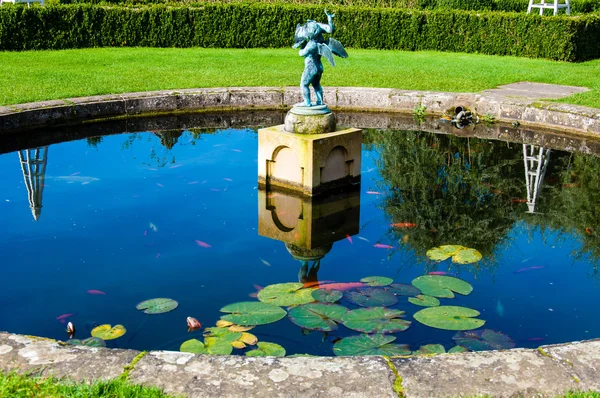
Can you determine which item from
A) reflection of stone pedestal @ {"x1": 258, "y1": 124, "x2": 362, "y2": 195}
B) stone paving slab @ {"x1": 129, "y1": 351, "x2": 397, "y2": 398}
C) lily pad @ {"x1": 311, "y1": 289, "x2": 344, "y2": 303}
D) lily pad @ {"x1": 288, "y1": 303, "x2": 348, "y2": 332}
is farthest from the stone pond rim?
reflection of stone pedestal @ {"x1": 258, "y1": 124, "x2": 362, "y2": 195}

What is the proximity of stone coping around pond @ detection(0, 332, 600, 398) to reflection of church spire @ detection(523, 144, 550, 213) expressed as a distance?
3664 mm

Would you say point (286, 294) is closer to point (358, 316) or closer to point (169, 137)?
point (358, 316)

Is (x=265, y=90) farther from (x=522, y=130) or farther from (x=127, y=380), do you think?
(x=127, y=380)

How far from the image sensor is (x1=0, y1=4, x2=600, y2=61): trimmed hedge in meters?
15.2

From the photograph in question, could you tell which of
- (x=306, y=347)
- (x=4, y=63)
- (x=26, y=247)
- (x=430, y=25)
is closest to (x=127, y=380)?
(x=306, y=347)

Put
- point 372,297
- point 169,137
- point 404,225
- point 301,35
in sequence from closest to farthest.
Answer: point 372,297
point 404,225
point 301,35
point 169,137

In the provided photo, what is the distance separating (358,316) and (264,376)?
1549 mm

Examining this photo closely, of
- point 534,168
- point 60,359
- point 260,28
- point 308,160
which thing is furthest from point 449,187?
point 260,28

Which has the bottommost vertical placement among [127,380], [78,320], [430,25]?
[78,320]

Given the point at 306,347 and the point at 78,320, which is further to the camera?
the point at 78,320

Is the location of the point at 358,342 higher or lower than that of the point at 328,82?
lower

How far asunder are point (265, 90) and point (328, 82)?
1.25 m

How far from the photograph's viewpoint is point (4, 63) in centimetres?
1360

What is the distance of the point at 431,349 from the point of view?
4516mm
